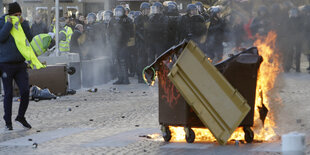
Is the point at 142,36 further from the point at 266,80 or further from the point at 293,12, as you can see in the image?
the point at 266,80

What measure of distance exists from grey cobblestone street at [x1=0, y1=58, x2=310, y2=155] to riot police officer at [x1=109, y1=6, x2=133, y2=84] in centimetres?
335

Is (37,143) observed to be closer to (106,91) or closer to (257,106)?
(257,106)

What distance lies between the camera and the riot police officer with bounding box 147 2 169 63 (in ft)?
74.5

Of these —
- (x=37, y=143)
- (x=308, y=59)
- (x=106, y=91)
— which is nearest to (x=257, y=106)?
(x=37, y=143)

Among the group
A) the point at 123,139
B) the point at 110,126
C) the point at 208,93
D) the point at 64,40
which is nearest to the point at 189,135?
the point at 208,93

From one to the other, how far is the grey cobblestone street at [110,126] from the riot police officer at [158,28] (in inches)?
133

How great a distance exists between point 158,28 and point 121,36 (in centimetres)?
106

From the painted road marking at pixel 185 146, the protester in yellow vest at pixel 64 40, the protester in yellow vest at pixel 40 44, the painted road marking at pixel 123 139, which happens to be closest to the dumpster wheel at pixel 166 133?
the painted road marking at pixel 185 146

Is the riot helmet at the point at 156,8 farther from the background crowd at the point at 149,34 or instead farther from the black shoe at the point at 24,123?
the black shoe at the point at 24,123

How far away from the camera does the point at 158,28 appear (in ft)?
74.5

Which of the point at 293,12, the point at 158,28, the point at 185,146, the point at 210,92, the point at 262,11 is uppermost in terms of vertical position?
the point at 262,11

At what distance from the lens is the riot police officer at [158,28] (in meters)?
22.7

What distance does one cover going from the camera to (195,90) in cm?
984

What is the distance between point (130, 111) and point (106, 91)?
557 cm
